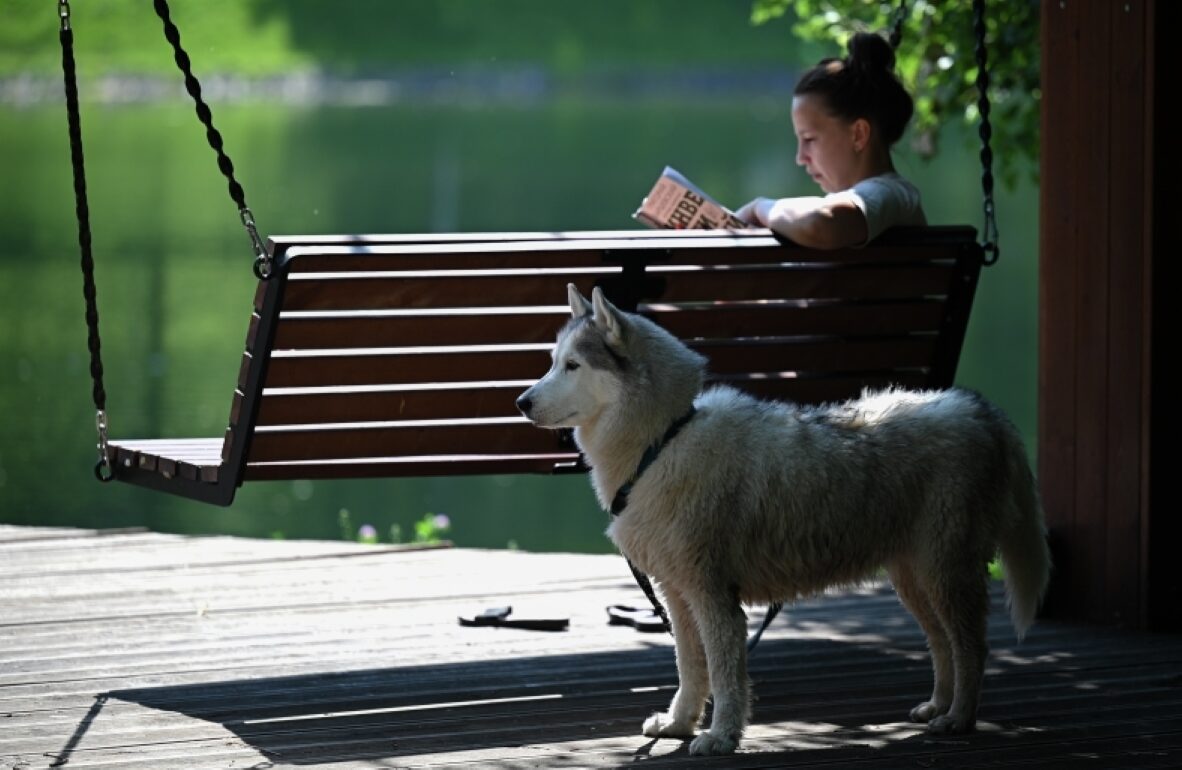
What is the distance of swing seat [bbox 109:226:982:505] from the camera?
5660 millimetres

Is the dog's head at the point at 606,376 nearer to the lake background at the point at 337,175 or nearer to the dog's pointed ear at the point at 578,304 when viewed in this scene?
the dog's pointed ear at the point at 578,304

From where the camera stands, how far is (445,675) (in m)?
6.21

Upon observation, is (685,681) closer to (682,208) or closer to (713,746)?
(713,746)

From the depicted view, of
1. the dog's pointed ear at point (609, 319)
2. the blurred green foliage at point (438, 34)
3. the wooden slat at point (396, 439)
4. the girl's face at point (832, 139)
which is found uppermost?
the blurred green foliage at point (438, 34)

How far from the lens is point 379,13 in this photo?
87188 millimetres

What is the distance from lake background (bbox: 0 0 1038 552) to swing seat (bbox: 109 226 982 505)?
226 inches

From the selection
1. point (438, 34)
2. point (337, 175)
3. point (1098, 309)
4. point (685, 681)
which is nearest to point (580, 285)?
point (685, 681)

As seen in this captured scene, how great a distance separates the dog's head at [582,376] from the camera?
5.13m

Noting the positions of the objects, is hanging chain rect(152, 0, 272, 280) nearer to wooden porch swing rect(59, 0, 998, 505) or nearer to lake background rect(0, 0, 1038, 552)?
wooden porch swing rect(59, 0, 998, 505)

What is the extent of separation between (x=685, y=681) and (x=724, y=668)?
28cm

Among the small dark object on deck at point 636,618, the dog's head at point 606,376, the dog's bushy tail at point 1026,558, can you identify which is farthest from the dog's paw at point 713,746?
the small dark object on deck at point 636,618

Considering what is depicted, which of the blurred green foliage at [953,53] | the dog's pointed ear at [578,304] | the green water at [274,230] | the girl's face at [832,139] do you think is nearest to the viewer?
the dog's pointed ear at [578,304]

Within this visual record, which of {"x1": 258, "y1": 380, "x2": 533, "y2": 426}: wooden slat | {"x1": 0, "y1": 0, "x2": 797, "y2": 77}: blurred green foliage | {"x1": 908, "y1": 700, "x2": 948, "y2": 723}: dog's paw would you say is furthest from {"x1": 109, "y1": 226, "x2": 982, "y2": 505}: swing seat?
{"x1": 0, "y1": 0, "x2": 797, "y2": 77}: blurred green foliage

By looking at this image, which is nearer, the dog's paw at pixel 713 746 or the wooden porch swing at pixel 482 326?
the dog's paw at pixel 713 746
